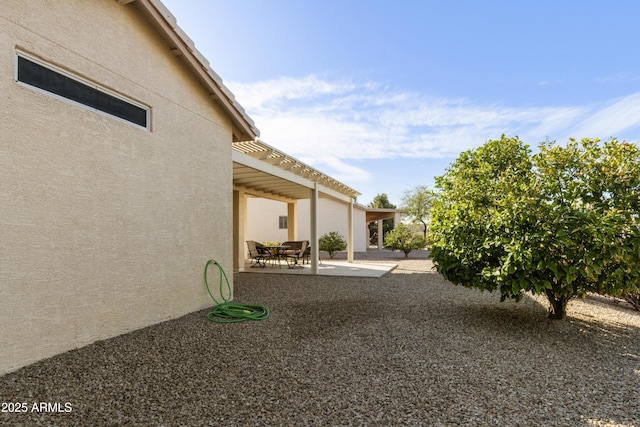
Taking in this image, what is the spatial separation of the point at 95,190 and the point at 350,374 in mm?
3840

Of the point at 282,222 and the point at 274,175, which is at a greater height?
the point at 274,175

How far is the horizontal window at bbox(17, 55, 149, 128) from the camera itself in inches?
137

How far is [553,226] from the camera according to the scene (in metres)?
4.42

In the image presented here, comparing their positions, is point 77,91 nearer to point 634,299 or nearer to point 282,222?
point 634,299

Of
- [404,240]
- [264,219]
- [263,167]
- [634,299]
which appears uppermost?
[263,167]

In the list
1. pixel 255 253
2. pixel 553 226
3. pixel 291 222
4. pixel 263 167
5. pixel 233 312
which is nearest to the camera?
pixel 553 226

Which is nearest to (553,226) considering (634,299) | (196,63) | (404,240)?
(634,299)

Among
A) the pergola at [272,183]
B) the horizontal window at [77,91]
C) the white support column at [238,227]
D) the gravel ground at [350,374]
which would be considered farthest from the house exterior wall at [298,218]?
the horizontal window at [77,91]

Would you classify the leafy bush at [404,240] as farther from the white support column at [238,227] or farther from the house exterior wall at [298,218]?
the white support column at [238,227]

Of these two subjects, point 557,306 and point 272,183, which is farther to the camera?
point 272,183

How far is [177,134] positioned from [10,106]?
7.89ft

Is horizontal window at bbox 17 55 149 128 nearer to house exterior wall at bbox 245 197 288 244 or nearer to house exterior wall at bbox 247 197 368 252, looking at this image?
house exterior wall at bbox 247 197 368 252

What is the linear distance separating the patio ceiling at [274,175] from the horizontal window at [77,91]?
2563 millimetres

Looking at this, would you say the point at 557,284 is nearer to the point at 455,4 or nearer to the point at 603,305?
the point at 603,305
